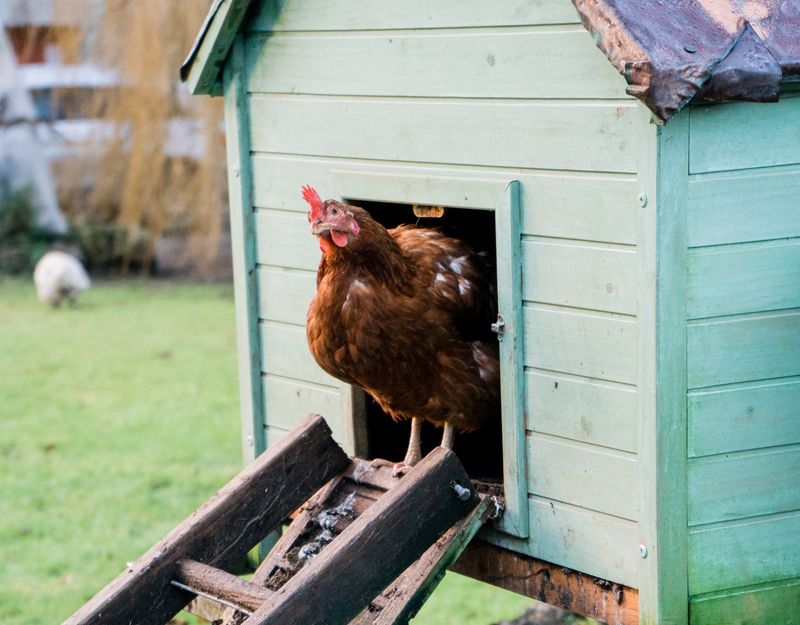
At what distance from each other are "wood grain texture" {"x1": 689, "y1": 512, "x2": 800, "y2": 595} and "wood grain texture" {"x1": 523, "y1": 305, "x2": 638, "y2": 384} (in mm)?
480

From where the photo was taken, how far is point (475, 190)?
3312 mm

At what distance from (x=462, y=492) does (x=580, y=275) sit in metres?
0.69

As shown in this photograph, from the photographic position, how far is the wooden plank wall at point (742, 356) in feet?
9.57

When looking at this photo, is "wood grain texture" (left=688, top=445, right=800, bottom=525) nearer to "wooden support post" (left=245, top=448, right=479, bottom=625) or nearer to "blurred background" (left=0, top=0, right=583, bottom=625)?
"wooden support post" (left=245, top=448, right=479, bottom=625)

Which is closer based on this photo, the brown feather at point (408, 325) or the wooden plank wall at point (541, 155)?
the wooden plank wall at point (541, 155)

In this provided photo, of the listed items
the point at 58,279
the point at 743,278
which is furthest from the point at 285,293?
the point at 58,279

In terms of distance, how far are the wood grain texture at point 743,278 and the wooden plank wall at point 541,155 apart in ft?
0.50

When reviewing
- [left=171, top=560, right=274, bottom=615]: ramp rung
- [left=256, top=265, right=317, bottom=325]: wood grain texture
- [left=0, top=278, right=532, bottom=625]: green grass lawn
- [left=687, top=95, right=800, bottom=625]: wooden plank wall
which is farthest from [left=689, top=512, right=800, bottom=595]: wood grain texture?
[left=0, top=278, right=532, bottom=625]: green grass lawn

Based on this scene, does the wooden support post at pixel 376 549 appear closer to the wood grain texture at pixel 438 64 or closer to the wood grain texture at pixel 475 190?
the wood grain texture at pixel 475 190

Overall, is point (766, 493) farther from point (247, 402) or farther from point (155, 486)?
point (155, 486)

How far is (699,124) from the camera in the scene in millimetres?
2867

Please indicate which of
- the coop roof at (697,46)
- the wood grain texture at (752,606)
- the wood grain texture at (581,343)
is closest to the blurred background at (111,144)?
the wood grain texture at (581,343)

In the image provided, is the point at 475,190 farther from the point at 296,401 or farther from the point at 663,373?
the point at 296,401

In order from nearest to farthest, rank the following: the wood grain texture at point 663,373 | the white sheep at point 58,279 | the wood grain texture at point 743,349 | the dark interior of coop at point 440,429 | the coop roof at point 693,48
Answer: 1. the coop roof at point 693,48
2. the wood grain texture at point 663,373
3. the wood grain texture at point 743,349
4. the dark interior of coop at point 440,429
5. the white sheep at point 58,279
